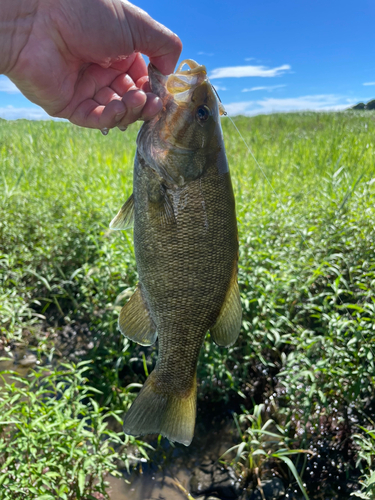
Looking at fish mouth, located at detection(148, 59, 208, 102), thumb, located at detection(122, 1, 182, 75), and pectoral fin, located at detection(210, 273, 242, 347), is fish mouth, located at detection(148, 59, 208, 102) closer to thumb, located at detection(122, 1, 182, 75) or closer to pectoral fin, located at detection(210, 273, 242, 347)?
thumb, located at detection(122, 1, 182, 75)

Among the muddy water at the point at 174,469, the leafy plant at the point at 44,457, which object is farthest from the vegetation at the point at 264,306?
the muddy water at the point at 174,469

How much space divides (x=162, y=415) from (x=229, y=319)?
56 centimetres

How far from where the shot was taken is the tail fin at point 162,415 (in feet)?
5.59

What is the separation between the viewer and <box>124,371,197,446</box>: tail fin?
1.70 m

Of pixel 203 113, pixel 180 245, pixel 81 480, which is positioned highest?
pixel 203 113

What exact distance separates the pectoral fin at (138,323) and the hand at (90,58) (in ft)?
2.89

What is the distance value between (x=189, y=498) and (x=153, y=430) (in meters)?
1.63

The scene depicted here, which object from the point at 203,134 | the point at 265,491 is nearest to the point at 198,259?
the point at 203,134

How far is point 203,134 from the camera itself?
1.68 m

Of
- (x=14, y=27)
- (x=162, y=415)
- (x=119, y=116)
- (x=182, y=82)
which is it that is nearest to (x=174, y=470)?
(x=162, y=415)

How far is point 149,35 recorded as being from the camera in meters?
1.88

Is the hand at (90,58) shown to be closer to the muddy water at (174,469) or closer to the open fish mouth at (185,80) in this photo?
the open fish mouth at (185,80)

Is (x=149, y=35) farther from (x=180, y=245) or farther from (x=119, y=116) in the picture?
(x=180, y=245)

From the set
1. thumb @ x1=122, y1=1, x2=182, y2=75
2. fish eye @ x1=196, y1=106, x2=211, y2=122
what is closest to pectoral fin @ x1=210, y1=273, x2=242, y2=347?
fish eye @ x1=196, y1=106, x2=211, y2=122
